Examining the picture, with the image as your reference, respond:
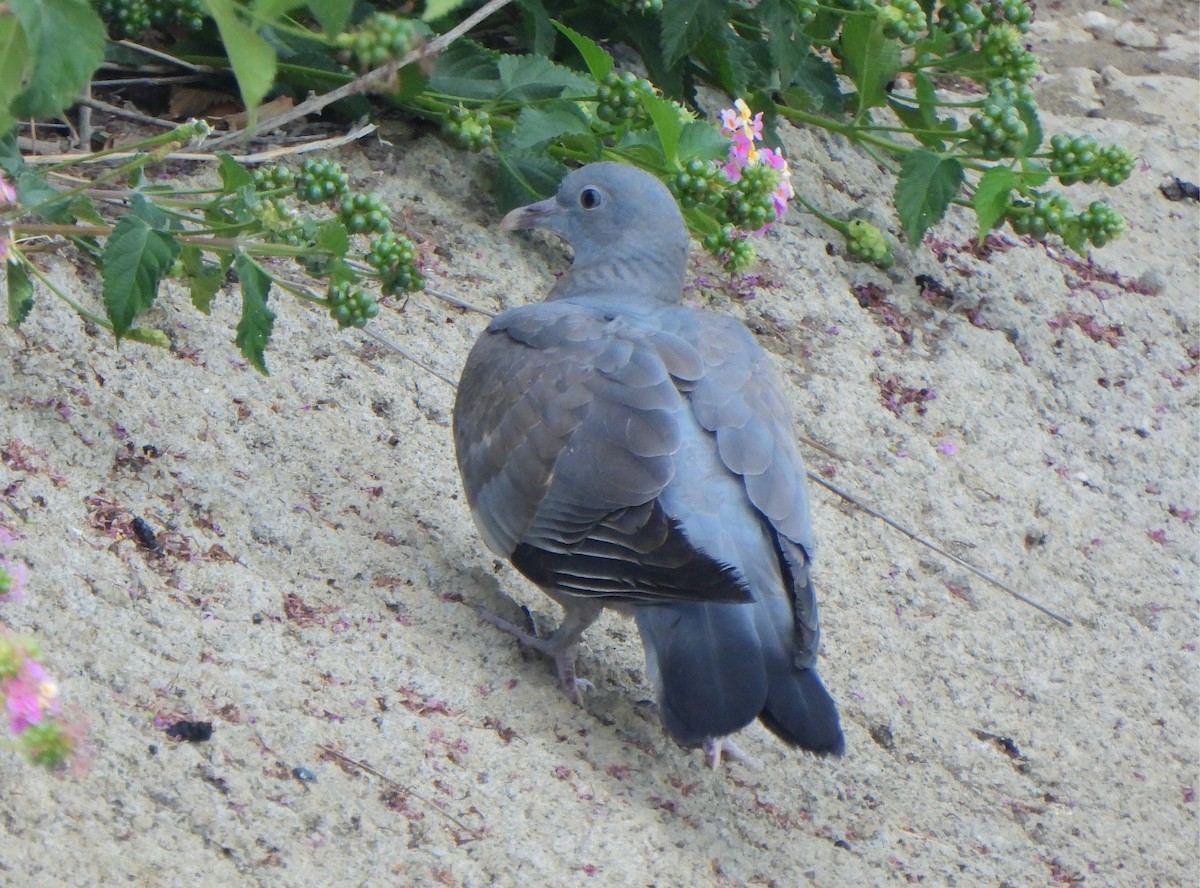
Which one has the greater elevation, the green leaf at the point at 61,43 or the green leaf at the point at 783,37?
the green leaf at the point at 61,43

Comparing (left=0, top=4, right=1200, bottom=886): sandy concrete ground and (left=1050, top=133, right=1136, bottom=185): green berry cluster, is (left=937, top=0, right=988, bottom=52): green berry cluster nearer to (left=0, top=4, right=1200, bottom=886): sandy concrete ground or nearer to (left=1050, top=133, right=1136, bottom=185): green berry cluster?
(left=1050, top=133, right=1136, bottom=185): green berry cluster

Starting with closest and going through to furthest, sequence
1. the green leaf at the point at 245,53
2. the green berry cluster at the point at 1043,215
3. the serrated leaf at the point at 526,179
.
A: the green leaf at the point at 245,53 < the serrated leaf at the point at 526,179 < the green berry cluster at the point at 1043,215

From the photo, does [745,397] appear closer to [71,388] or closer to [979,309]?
[71,388]

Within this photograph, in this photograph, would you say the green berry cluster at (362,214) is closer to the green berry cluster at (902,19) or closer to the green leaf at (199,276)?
the green leaf at (199,276)

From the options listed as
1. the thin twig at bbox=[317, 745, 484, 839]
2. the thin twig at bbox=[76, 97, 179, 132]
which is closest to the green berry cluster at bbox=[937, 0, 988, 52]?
the thin twig at bbox=[76, 97, 179, 132]

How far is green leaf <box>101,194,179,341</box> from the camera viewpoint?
2.80 meters

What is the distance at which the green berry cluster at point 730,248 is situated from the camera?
3971mm

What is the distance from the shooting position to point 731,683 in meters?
2.72

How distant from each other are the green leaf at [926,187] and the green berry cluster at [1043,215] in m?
0.23

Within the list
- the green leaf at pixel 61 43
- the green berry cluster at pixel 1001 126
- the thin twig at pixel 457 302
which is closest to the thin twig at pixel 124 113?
the thin twig at pixel 457 302

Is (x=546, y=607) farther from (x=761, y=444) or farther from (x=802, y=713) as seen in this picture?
(x=802, y=713)

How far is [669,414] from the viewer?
9.82 ft

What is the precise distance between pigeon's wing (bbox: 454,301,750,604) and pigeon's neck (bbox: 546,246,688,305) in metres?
0.37

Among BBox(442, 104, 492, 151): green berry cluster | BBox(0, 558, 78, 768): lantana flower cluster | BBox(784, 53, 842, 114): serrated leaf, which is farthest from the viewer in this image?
BBox(784, 53, 842, 114): serrated leaf
